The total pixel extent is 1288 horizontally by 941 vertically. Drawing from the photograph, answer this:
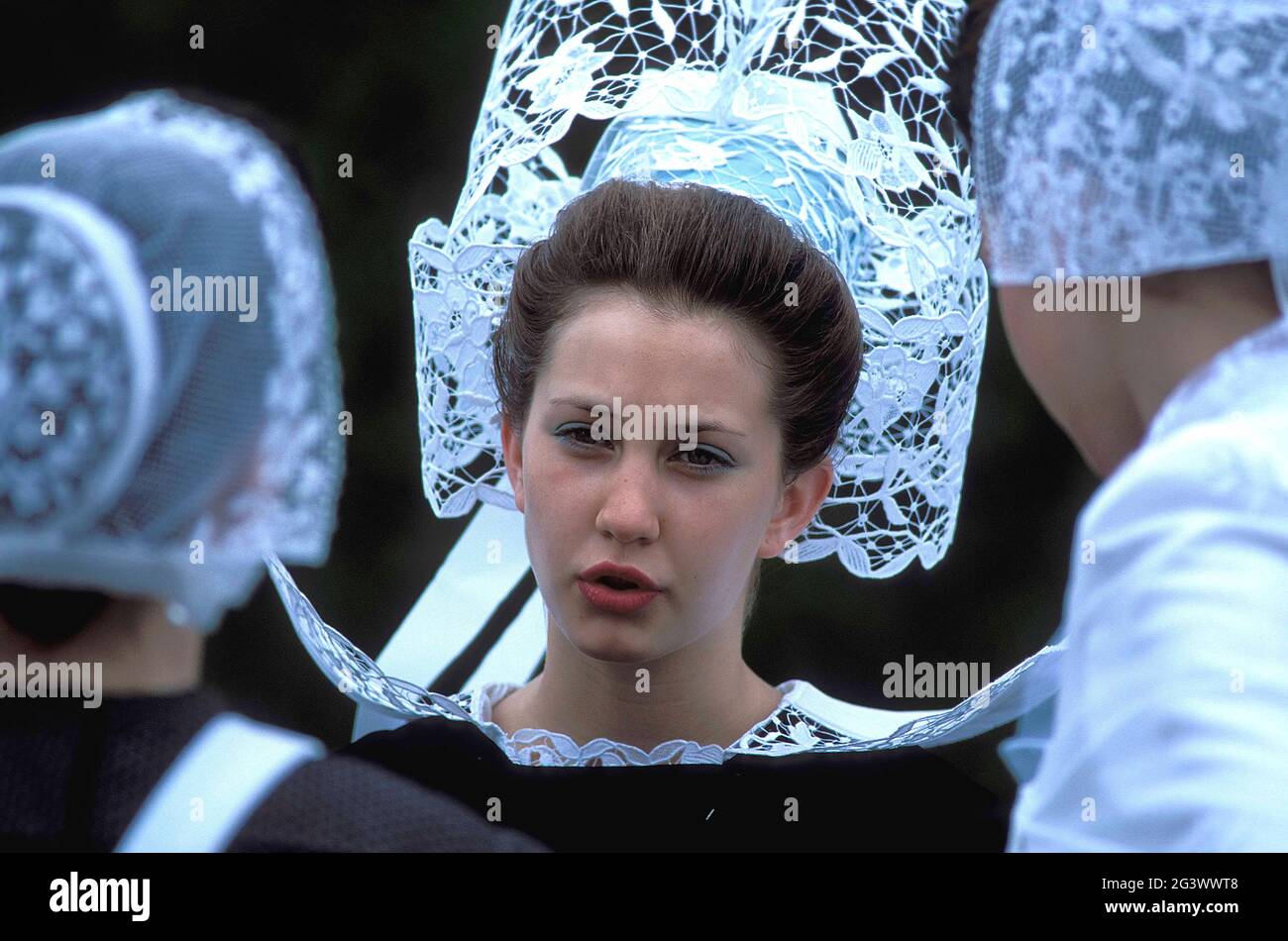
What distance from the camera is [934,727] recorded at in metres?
1.61

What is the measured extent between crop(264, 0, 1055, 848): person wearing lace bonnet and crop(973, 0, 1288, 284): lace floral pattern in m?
0.43

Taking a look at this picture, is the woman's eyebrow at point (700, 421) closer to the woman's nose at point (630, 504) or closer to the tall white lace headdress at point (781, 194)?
the woman's nose at point (630, 504)

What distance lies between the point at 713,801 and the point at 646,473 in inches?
13.9

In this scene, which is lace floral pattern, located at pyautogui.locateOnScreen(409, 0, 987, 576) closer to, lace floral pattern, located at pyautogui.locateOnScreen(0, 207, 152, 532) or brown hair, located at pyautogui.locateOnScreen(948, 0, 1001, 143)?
brown hair, located at pyautogui.locateOnScreen(948, 0, 1001, 143)

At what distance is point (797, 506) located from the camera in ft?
4.91

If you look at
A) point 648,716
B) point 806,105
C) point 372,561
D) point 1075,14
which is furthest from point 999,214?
point 372,561

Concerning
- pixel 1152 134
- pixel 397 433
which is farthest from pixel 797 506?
pixel 397 433

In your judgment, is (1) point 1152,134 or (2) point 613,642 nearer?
(1) point 1152,134

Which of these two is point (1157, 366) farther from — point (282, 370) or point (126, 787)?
point (126, 787)

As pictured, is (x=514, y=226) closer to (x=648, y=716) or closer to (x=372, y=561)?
(x=648, y=716)

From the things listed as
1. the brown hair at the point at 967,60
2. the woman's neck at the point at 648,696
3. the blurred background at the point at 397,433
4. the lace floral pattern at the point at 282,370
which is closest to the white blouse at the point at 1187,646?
the brown hair at the point at 967,60

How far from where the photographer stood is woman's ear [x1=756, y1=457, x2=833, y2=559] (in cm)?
148

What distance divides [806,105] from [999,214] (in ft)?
1.77
